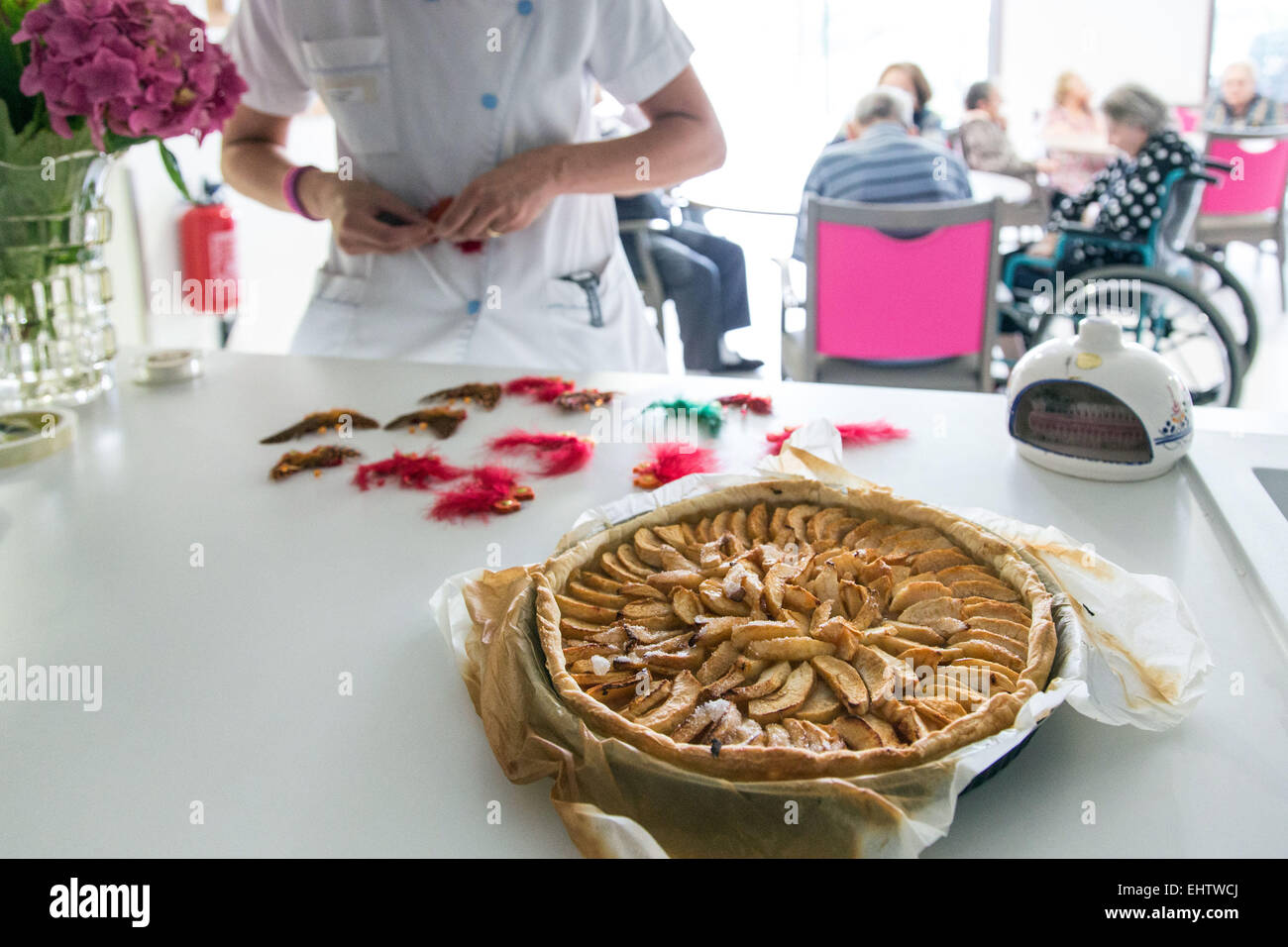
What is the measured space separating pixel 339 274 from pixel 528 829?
1511 mm

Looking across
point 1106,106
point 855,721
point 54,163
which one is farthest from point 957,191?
point 855,721

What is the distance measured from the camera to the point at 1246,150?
4703 mm

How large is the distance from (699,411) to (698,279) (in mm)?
2377

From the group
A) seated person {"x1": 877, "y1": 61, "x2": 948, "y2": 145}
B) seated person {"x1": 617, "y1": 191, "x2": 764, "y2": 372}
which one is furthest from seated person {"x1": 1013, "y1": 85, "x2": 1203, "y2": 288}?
seated person {"x1": 877, "y1": 61, "x2": 948, "y2": 145}

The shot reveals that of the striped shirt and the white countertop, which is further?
the striped shirt

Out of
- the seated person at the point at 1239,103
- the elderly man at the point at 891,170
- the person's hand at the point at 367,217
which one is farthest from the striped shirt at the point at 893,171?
the seated person at the point at 1239,103

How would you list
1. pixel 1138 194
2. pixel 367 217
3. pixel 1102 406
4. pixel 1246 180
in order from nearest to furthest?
1. pixel 1102 406
2. pixel 367 217
3. pixel 1138 194
4. pixel 1246 180

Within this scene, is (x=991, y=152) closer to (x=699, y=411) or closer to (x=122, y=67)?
(x=699, y=411)

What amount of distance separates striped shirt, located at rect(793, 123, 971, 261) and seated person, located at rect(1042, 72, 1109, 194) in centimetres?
193

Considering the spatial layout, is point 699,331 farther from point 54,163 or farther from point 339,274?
point 54,163

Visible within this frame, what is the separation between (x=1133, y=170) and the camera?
346cm

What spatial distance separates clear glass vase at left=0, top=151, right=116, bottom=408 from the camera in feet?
4.74

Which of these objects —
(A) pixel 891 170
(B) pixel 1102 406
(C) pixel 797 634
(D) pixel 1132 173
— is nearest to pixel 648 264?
(A) pixel 891 170

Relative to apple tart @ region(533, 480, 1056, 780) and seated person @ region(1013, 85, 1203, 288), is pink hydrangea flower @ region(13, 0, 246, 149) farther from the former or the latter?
seated person @ region(1013, 85, 1203, 288)
